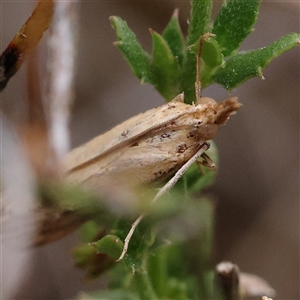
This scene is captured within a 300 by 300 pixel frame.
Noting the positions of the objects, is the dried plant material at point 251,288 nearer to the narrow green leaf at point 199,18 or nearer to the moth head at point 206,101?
the moth head at point 206,101

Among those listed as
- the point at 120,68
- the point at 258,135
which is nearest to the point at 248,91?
the point at 258,135

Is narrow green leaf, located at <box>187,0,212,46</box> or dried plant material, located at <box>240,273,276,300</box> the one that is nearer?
narrow green leaf, located at <box>187,0,212,46</box>

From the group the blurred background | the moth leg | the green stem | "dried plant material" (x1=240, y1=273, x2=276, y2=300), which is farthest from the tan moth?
the blurred background

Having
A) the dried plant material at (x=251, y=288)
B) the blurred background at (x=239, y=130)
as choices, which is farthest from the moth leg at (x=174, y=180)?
the blurred background at (x=239, y=130)

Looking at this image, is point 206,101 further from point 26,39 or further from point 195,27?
point 26,39

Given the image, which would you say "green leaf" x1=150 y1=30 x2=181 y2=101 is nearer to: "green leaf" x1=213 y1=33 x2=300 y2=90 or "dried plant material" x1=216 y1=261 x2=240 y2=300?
"green leaf" x1=213 y1=33 x2=300 y2=90
